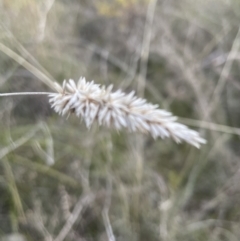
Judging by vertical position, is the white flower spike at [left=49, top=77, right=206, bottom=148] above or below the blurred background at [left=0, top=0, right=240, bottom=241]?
below

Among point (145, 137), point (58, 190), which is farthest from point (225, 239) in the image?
point (58, 190)

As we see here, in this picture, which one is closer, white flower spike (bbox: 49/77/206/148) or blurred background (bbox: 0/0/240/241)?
white flower spike (bbox: 49/77/206/148)

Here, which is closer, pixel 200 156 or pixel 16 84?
pixel 16 84

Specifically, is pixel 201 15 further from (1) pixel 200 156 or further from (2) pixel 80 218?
(2) pixel 80 218

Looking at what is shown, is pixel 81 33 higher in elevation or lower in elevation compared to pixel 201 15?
lower

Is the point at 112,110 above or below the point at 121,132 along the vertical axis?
below

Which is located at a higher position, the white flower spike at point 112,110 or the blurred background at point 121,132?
the blurred background at point 121,132

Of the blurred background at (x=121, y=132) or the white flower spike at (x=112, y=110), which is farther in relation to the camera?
the blurred background at (x=121, y=132)

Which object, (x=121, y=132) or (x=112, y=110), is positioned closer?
(x=112, y=110)
